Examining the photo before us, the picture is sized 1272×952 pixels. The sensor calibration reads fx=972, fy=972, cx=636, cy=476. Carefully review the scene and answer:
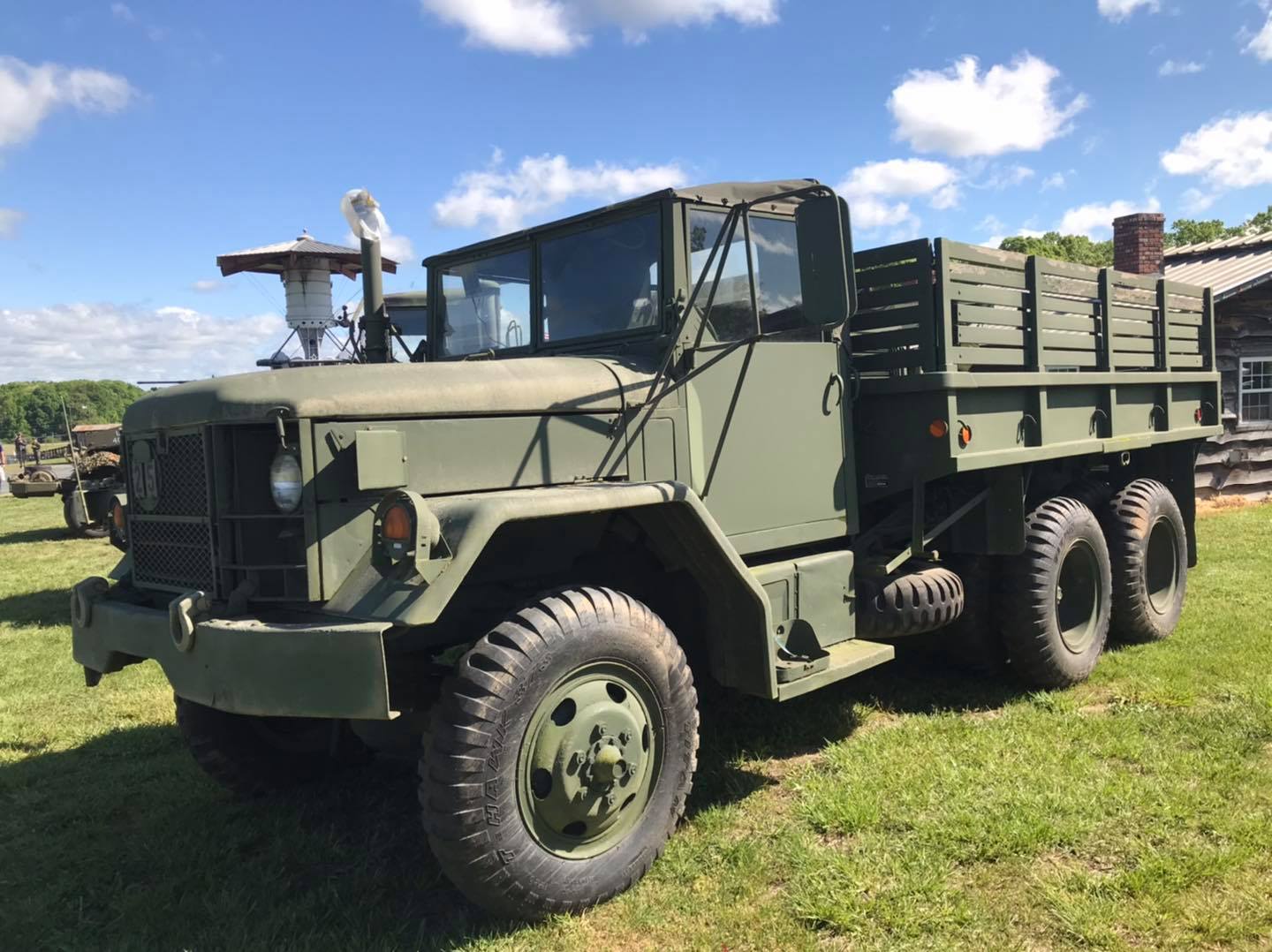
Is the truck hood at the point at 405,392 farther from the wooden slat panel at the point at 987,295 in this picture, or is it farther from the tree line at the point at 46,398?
the tree line at the point at 46,398

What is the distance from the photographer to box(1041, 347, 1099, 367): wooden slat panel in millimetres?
5367

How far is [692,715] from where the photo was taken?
346cm

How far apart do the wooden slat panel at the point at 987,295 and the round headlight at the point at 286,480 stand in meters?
3.18

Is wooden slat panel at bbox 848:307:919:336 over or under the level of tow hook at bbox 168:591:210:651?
over

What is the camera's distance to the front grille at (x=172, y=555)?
3285 mm

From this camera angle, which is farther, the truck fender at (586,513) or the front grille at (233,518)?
the front grille at (233,518)

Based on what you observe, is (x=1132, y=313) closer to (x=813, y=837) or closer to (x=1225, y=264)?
(x=813, y=837)

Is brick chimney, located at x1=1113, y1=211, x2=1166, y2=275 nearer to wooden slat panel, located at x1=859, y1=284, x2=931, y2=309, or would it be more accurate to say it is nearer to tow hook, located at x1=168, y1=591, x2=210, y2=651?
wooden slat panel, located at x1=859, y1=284, x2=931, y2=309

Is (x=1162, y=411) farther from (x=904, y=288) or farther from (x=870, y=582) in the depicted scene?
(x=870, y=582)

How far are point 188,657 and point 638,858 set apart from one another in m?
1.59

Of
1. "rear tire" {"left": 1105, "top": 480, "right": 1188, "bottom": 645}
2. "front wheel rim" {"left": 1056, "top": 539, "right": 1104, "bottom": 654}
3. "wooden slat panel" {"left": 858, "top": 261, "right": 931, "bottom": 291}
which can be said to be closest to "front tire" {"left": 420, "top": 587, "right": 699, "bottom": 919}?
"wooden slat panel" {"left": 858, "top": 261, "right": 931, "bottom": 291}

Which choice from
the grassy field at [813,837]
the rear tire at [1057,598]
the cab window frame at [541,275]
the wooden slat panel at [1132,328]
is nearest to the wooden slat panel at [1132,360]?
the wooden slat panel at [1132,328]

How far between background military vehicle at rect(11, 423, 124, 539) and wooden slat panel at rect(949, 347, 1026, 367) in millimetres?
10174

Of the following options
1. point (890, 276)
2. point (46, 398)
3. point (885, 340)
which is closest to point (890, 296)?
point (890, 276)
